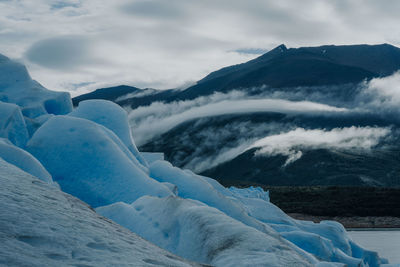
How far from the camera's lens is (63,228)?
12.5ft

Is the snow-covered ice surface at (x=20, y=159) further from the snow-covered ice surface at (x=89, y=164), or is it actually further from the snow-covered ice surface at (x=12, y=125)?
the snow-covered ice surface at (x=12, y=125)

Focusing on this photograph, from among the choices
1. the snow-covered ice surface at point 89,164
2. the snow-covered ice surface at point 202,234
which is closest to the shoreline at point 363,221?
the snow-covered ice surface at point 89,164

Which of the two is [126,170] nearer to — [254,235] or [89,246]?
[254,235]

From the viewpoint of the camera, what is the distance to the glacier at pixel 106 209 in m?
3.66

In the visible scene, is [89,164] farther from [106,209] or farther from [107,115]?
[107,115]

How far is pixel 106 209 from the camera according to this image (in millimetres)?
8273

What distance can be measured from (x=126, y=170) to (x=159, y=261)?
6408 millimetres

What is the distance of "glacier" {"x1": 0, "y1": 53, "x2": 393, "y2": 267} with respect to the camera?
3658mm

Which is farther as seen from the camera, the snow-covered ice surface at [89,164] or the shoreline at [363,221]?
the shoreline at [363,221]

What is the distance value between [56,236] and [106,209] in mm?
4703

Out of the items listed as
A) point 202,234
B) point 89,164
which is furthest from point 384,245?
point 202,234

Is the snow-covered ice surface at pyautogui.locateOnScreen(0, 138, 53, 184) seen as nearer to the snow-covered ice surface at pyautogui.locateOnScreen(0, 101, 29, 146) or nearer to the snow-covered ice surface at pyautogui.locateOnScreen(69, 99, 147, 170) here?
the snow-covered ice surface at pyautogui.locateOnScreen(0, 101, 29, 146)

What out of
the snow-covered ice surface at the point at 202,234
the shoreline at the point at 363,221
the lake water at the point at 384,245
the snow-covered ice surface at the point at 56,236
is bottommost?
the shoreline at the point at 363,221

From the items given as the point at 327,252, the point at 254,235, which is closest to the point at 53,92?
the point at 327,252
